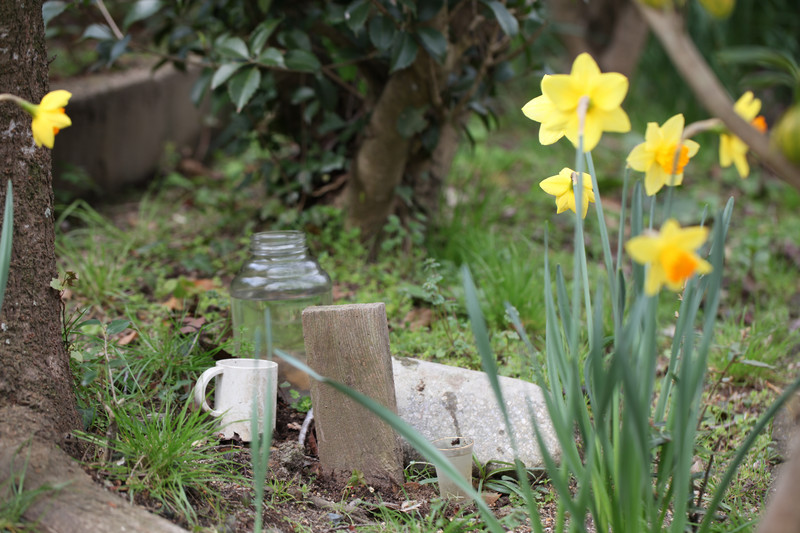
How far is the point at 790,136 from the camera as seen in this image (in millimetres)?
716

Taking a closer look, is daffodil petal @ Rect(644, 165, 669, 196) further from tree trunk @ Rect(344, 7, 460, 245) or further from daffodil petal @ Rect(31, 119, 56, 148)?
tree trunk @ Rect(344, 7, 460, 245)

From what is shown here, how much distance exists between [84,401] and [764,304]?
2427mm

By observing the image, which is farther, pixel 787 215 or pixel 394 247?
pixel 787 215

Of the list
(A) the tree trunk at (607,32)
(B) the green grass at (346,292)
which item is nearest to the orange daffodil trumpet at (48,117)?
(B) the green grass at (346,292)

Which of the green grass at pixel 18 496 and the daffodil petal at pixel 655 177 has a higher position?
the daffodil petal at pixel 655 177

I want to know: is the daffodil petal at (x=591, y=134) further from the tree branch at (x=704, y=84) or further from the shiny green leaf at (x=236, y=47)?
the shiny green leaf at (x=236, y=47)

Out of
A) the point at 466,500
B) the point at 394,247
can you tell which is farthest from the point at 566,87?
the point at 394,247

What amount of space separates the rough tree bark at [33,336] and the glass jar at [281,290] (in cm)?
61

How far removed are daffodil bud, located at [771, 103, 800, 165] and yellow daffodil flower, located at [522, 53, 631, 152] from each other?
8.7 inches

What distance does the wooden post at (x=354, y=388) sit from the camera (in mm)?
1392

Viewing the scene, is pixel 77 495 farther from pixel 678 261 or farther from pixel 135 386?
pixel 678 261

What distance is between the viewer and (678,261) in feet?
2.52

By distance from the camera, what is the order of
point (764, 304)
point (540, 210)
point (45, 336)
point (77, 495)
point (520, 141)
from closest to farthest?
point (77, 495) < point (45, 336) < point (764, 304) < point (540, 210) < point (520, 141)

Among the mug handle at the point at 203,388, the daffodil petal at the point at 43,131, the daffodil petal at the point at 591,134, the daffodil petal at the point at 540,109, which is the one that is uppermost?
the daffodil petal at the point at 540,109
